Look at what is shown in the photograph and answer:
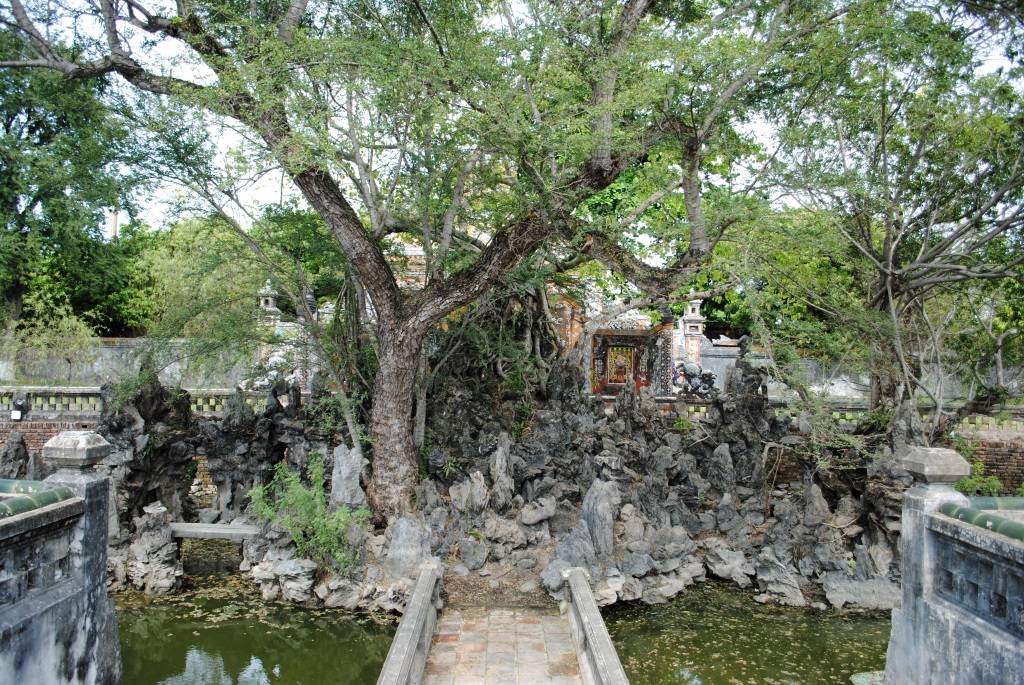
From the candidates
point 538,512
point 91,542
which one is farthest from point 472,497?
point 91,542

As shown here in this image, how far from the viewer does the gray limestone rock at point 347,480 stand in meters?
10.9

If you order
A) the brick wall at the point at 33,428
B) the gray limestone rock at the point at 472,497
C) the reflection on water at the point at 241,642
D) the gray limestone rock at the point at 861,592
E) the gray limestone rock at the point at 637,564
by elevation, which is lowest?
the reflection on water at the point at 241,642

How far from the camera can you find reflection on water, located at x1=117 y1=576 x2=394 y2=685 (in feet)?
26.9

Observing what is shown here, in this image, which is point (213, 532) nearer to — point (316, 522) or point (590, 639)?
point (316, 522)

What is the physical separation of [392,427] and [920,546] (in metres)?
7.28

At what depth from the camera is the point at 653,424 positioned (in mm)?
14641

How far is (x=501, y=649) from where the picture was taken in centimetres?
768

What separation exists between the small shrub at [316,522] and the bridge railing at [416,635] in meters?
1.60

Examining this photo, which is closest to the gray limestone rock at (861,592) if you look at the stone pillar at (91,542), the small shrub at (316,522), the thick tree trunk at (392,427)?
the thick tree trunk at (392,427)

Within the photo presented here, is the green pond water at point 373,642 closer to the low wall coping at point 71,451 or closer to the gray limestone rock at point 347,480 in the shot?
the gray limestone rock at point 347,480

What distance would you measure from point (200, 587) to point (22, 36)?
27.3ft

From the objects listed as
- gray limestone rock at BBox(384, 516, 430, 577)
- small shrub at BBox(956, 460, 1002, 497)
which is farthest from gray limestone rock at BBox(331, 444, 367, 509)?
small shrub at BBox(956, 460, 1002, 497)

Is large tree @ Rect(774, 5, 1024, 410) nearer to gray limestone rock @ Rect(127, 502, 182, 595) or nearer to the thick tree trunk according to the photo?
the thick tree trunk

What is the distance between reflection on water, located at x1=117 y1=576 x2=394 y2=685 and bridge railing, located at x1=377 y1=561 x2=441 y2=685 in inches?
40.1
